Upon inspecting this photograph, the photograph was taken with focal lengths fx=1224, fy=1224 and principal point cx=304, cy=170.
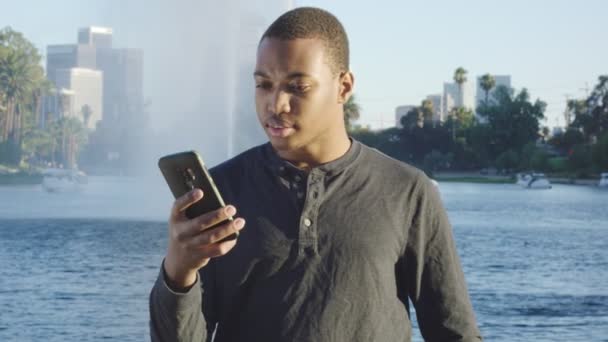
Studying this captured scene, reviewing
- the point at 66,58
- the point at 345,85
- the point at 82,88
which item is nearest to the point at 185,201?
the point at 345,85

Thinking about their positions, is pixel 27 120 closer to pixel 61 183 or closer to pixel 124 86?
pixel 61 183

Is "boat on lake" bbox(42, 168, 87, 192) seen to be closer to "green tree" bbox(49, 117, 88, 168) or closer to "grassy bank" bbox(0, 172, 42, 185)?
"grassy bank" bbox(0, 172, 42, 185)

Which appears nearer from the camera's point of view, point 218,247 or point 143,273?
point 218,247

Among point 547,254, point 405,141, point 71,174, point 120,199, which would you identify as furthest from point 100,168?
point 547,254

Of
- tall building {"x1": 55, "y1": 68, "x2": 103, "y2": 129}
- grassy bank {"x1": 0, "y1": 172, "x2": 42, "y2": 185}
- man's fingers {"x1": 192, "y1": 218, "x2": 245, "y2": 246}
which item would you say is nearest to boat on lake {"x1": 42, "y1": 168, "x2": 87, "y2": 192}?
grassy bank {"x1": 0, "y1": 172, "x2": 42, "y2": 185}

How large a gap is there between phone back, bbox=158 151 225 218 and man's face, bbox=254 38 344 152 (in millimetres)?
308

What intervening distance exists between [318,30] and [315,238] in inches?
17.5

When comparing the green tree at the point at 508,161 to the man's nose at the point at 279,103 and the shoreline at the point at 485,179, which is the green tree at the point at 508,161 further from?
the man's nose at the point at 279,103

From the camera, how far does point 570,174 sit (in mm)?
107875

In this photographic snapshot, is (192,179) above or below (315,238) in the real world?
above

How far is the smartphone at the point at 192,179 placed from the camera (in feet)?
7.30

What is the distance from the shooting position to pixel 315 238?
2.51 metres

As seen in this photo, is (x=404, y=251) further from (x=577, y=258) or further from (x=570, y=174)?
(x=570, y=174)

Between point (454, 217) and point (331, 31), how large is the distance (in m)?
44.4
